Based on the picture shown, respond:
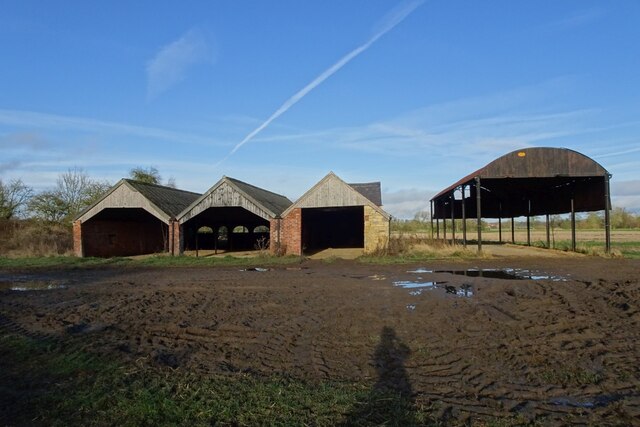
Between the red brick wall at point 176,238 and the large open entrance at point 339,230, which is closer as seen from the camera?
the red brick wall at point 176,238

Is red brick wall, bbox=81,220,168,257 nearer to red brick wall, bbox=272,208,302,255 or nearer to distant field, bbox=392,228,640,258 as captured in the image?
red brick wall, bbox=272,208,302,255

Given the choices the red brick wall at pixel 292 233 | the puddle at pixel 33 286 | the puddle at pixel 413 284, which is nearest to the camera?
the puddle at pixel 413 284

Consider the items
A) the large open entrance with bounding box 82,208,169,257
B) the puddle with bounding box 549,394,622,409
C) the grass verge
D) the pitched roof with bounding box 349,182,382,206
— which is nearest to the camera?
the puddle with bounding box 549,394,622,409

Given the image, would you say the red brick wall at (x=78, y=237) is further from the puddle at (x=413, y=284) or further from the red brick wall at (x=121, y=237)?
the puddle at (x=413, y=284)

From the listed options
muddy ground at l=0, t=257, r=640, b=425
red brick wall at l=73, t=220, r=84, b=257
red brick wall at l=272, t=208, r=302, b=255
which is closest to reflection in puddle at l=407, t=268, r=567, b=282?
muddy ground at l=0, t=257, r=640, b=425

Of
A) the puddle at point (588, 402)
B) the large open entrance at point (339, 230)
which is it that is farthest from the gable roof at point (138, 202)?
the puddle at point (588, 402)

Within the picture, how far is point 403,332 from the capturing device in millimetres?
7809

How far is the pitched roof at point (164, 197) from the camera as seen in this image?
2731cm

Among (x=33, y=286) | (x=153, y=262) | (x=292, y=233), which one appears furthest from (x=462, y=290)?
(x=153, y=262)

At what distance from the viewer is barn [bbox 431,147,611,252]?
22734 mm

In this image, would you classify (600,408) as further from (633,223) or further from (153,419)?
(633,223)

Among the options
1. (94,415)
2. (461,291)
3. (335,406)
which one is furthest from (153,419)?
(461,291)

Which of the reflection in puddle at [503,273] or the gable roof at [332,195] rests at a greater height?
the gable roof at [332,195]

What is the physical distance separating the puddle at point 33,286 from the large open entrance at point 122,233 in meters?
12.2
